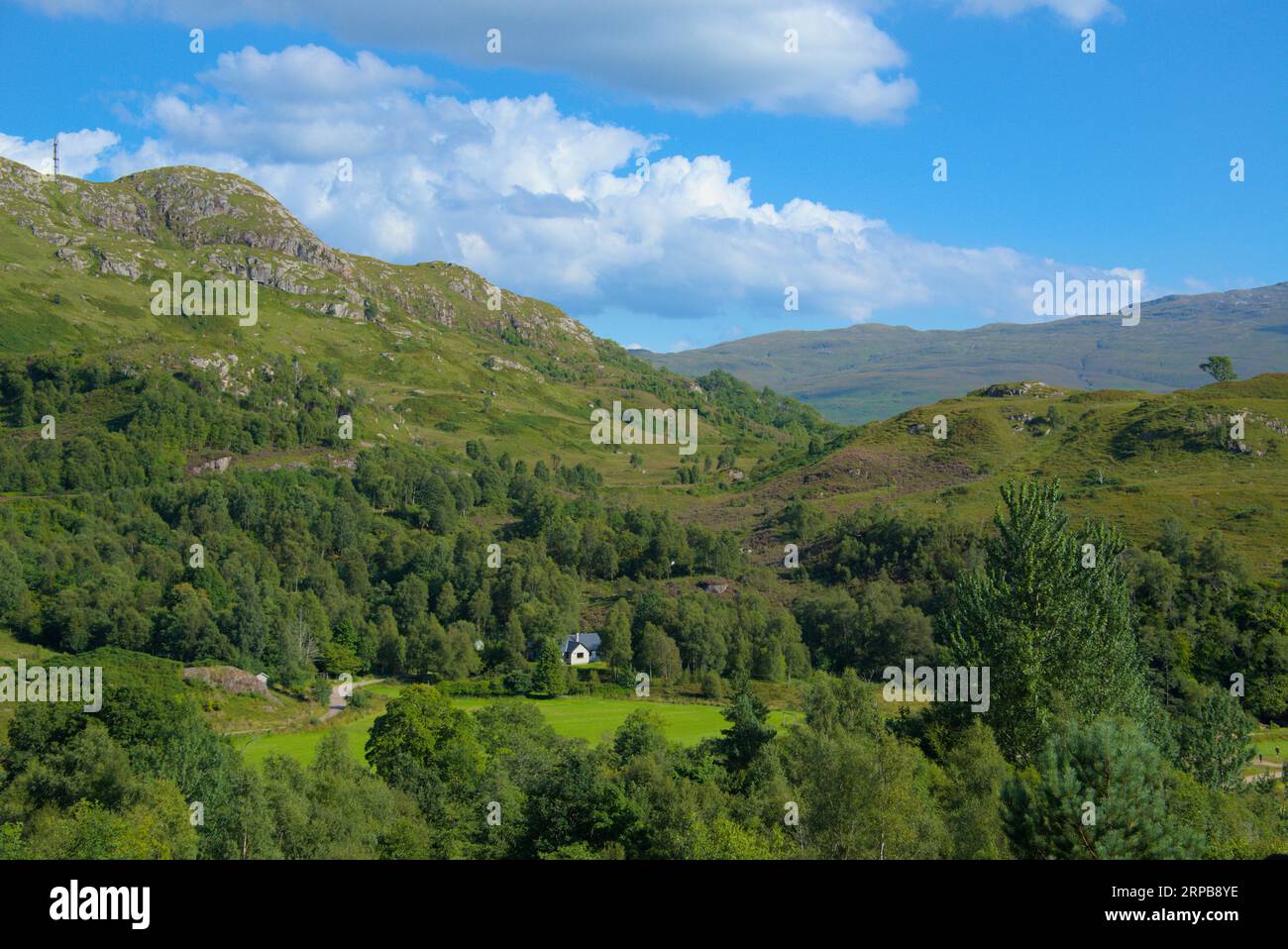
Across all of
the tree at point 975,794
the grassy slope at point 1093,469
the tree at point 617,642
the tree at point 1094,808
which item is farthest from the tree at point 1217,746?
the grassy slope at point 1093,469

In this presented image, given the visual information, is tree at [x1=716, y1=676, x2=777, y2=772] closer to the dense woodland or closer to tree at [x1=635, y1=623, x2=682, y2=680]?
the dense woodland

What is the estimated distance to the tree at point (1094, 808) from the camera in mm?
17078

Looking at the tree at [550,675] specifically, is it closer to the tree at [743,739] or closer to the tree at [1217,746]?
the tree at [743,739]

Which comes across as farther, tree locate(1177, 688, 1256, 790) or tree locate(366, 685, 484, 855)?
tree locate(366, 685, 484, 855)

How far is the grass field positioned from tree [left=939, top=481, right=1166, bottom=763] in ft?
86.9

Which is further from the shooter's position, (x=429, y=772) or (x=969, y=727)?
(x=429, y=772)

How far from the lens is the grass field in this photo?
66.3m

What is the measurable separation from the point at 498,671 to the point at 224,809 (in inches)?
2377

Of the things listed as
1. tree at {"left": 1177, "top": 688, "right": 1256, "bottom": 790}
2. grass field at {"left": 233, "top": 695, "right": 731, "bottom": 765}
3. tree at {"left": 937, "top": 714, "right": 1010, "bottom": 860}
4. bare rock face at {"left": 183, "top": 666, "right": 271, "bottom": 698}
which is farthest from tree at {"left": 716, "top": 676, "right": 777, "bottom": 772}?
bare rock face at {"left": 183, "top": 666, "right": 271, "bottom": 698}
